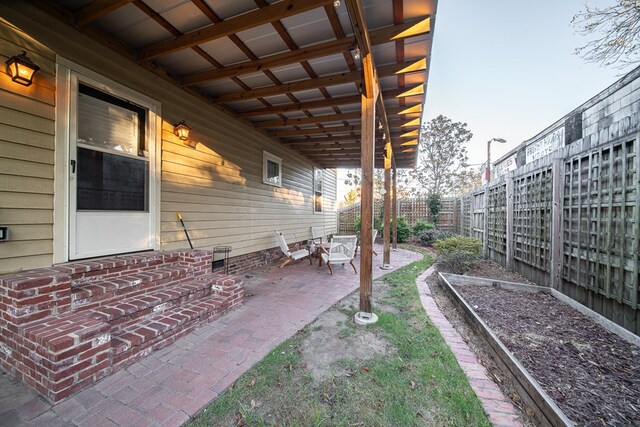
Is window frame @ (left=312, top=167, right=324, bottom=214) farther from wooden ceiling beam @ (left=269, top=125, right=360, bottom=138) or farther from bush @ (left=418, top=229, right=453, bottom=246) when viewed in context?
bush @ (left=418, top=229, right=453, bottom=246)

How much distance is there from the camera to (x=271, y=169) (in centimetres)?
632

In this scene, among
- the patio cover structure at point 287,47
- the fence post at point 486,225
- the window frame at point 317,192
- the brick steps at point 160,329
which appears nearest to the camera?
the brick steps at point 160,329

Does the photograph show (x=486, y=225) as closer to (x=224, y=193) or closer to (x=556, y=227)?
(x=556, y=227)

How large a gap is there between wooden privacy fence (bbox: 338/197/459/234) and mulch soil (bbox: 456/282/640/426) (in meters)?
8.33

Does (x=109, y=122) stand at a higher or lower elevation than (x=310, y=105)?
lower

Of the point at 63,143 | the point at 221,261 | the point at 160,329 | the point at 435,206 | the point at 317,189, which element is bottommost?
the point at 160,329

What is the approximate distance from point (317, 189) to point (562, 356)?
787cm

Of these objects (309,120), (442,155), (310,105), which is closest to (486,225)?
(309,120)

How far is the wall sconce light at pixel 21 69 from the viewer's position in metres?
2.11

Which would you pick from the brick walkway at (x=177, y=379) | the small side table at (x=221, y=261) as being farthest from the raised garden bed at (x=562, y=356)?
the small side table at (x=221, y=261)

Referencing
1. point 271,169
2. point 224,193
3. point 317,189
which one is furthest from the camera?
point 317,189

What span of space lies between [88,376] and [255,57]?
3613 mm

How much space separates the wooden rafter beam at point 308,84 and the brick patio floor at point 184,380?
3183 millimetres

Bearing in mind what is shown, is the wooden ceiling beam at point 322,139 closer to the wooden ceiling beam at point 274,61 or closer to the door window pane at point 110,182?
the wooden ceiling beam at point 274,61
